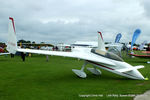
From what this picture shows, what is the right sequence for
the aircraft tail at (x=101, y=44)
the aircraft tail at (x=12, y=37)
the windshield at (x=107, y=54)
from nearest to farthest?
the aircraft tail at (x=12, y=37) < the windshield at (x=107, y=54) < the aircraft tail at (x=101, y=44)

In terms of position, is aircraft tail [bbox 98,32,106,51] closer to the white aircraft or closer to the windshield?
the white aircraft

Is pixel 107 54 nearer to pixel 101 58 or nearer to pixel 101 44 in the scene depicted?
pixel 101 58

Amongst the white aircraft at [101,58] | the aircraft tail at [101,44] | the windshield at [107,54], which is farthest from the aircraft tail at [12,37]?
the aircraft tail at [101,44]

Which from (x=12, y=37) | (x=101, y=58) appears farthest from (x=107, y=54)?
(x=12, y=37)

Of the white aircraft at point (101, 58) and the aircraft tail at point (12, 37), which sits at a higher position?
the aircraft tail at point (12, 37)

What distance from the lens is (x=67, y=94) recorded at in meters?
6.18

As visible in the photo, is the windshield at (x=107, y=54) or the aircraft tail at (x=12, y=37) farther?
the windshield at (x=107, y=54)

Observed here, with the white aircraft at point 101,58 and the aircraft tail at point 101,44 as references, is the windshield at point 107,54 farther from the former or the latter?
the aircraft tail at point 101,44

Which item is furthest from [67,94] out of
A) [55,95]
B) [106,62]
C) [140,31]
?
[140,31]

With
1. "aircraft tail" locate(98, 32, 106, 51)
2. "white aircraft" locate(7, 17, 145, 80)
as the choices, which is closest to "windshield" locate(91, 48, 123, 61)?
"white aircraft" locate(7, 17, 145, 80)

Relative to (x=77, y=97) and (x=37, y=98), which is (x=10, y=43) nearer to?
(x=37, y=98)

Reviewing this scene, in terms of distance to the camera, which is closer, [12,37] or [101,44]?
[12,37]

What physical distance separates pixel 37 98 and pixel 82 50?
5.75 meters

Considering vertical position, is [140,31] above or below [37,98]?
above
